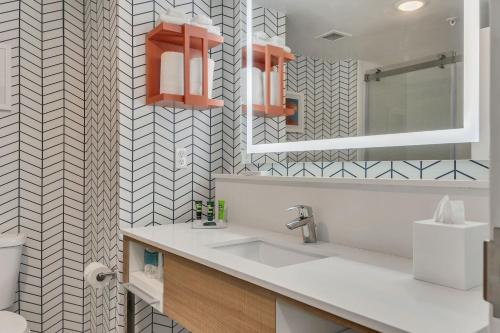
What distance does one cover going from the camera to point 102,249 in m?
2.09

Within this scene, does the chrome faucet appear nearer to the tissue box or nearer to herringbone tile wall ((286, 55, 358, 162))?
herringbone tile wall ((286, 55, 358, 162))

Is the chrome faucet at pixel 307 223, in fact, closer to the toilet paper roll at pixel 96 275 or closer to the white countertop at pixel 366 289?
the white countertop at pixel 366 289

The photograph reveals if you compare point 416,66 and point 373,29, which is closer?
point 416,66

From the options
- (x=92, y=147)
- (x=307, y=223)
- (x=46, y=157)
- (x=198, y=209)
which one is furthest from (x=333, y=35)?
(x=46, y=157)

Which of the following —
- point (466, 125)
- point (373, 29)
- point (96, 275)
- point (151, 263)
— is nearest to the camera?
point (466, 125)

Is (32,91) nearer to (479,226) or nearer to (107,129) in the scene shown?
(107,129)

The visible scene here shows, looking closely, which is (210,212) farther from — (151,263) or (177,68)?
(177,68)

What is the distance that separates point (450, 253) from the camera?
92 centimetres

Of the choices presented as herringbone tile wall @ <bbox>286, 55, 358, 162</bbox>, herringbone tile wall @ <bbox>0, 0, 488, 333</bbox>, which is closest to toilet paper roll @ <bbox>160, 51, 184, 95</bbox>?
herringbone tile wall @ <bbox>0, 0, 488, 333</bbox>

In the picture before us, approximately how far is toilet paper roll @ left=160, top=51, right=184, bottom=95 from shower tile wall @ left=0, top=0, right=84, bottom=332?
0.88 m

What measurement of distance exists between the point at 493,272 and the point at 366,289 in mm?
507

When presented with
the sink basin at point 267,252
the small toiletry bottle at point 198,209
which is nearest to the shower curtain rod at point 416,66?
the sink basin at point 267,252

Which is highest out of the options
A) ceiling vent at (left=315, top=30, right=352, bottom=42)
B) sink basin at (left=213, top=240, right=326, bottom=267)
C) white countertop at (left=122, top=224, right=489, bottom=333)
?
ceiling vent at (left=315, top=30, right=352, bottom=42)

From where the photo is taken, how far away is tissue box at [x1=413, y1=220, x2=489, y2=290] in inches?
35.3
